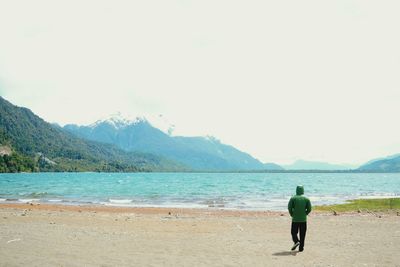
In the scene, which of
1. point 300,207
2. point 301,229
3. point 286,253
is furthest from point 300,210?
point 286,253

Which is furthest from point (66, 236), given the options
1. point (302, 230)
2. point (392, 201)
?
point (392, 201)

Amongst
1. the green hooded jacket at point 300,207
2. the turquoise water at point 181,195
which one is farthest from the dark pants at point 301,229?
the turquoise water at point 181,195

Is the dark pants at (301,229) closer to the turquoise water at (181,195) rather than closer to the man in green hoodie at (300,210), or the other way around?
the man in green hoodie at (300,210)

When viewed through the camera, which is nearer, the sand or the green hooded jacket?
the sand

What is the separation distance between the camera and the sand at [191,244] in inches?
587

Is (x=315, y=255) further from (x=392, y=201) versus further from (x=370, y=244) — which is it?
(x=392, y=201)

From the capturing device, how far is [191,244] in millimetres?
18969

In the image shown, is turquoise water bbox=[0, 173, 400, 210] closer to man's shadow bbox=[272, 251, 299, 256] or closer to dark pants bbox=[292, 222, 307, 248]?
dark pants bbox=[292, 222, 307, 248]

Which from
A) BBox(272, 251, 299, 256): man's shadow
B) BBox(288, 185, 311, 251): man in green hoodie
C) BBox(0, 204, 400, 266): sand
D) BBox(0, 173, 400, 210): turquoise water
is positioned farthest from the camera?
BBox(0, 173, 400, 210): turquoise water

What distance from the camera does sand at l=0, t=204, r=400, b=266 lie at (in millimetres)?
14922

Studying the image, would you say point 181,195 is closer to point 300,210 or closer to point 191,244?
point 191,244

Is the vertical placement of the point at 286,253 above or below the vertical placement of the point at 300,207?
below

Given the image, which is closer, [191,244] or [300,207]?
[300,207]

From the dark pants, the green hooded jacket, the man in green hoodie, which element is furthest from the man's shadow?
the green hooded jacket
